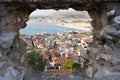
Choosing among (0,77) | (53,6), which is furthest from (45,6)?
(0,77)

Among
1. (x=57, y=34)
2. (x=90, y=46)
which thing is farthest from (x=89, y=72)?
(x=57, y=34)

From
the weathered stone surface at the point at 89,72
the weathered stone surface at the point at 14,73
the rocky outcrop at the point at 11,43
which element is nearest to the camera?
the weathered stone surface at the point at 14,73

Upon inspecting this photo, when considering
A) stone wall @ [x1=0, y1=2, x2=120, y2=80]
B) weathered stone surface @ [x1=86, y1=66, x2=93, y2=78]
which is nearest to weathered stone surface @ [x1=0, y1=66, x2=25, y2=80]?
stone wall @ [x1=0, y1=2, x2=120, y2=80]

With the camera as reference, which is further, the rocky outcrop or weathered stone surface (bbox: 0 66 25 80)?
the rocky outcrop

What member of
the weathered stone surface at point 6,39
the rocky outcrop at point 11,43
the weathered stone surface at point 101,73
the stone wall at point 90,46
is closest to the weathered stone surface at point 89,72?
the stone wall at point 90,46

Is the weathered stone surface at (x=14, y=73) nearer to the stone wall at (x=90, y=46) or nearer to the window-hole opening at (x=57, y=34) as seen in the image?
the stone wall at (x=90, y=46)

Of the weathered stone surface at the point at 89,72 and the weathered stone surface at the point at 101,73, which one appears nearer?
the weathered stone surface at the point at 101,73

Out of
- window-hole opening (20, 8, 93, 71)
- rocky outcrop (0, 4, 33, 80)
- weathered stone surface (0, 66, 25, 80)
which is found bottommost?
window-hole opening (20, 8, 93, 71)

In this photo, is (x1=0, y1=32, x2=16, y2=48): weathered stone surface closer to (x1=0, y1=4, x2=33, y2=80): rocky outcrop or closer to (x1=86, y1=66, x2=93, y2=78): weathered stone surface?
(x1=0, y1=4, x2=33, y2=80): rocky outcrop

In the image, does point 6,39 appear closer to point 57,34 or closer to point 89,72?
point 89,72
